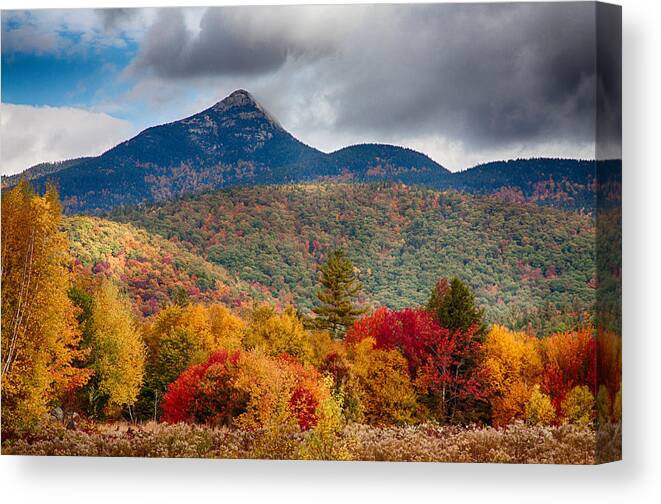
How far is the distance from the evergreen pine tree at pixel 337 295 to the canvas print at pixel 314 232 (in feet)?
0.09

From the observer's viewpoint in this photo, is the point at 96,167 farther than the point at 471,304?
Yes

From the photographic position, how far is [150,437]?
14031 mm

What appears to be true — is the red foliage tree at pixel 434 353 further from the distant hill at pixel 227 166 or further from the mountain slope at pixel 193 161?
the mountain slope at pixel 193 161

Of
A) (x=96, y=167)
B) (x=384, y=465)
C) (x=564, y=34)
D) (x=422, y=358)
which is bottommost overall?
(x=384, y=465)

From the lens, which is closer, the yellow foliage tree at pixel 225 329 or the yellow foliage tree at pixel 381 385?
the yellow foliage tree at pixel 381 385

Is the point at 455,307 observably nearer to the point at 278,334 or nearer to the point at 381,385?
the point at 381,385

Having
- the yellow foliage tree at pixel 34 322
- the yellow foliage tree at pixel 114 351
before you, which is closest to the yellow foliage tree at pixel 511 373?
the yellow foliage tree at pixel 114 351

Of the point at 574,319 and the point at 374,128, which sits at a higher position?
the point at 374,128

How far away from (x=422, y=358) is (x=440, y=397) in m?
0.50

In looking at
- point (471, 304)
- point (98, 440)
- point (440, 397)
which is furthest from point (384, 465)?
point (98, 440)

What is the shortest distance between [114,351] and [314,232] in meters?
2.82

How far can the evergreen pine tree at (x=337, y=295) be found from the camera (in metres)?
13.8

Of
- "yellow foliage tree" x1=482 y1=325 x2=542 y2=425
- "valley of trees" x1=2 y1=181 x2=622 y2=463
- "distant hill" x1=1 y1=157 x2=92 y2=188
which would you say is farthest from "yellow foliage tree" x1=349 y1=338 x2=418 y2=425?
"distant hill" x1=1 y1=157 x2=92 y2=188

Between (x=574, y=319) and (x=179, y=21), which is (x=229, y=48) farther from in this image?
(x=574, y=319)
